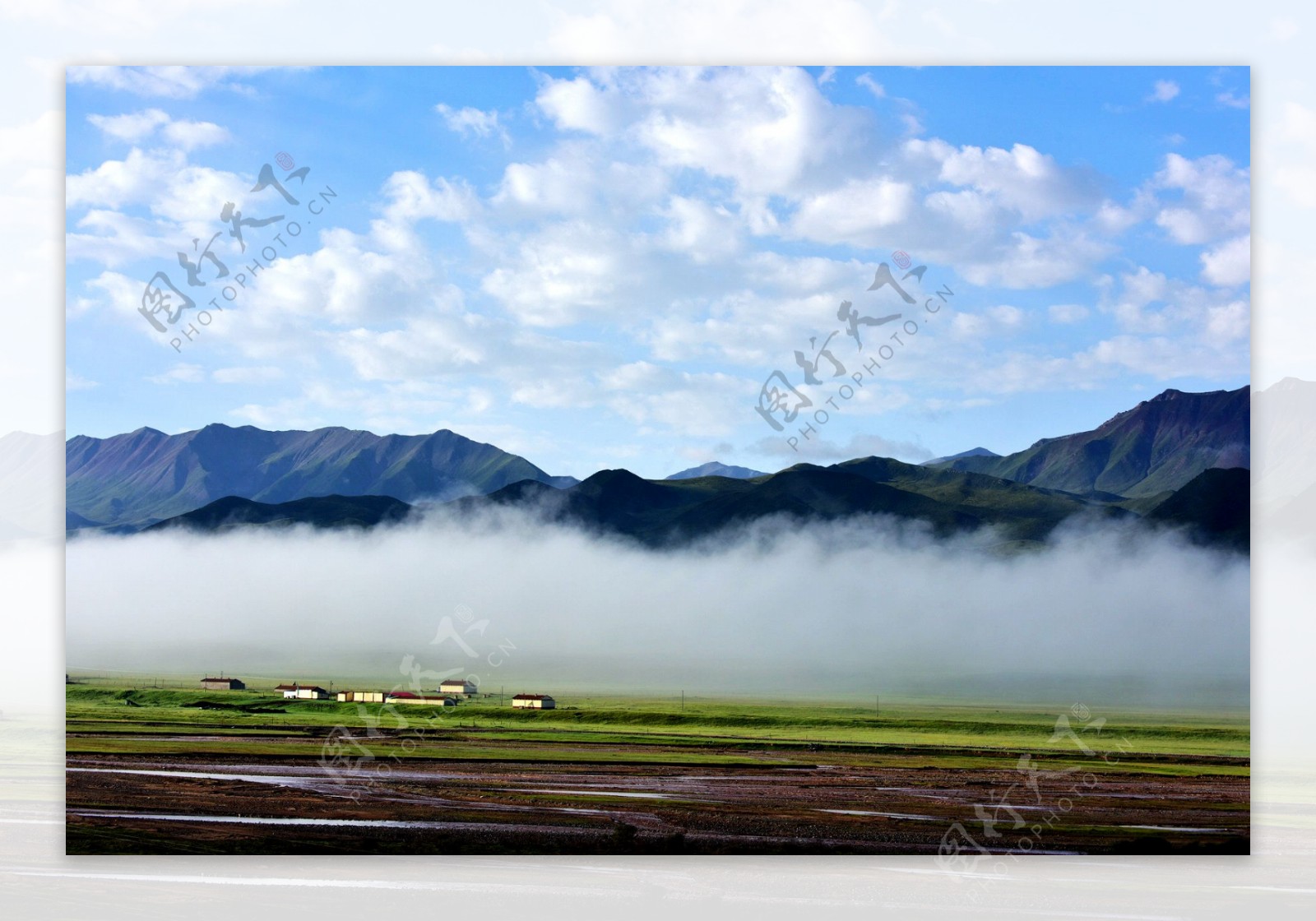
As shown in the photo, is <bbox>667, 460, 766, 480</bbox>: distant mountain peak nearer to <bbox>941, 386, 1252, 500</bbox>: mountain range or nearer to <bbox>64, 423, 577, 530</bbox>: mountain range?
<bbox>64, 423, 577, 530</bbox>: mountain range

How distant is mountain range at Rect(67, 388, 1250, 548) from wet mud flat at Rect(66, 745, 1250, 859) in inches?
88.3

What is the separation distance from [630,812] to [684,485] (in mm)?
2954

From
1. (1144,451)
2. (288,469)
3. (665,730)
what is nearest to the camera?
(1144,451)

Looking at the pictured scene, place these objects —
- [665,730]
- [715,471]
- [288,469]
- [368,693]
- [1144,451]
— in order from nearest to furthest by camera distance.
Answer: [1144,451]
[368,693]
[288,469]
[715,471]
[665,730]

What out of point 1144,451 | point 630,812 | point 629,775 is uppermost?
point 1144,451

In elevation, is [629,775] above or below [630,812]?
above

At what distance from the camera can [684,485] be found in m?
10.7

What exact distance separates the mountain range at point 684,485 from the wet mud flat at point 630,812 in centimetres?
224

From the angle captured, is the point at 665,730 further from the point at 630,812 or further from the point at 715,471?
the point at 715,471

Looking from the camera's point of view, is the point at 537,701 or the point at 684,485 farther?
the point at 684,485

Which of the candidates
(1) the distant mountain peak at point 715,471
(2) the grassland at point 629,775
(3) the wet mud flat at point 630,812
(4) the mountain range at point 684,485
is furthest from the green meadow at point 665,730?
(1) the distant mountain peak at point 715,471

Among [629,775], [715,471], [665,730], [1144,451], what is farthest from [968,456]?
[629,775]

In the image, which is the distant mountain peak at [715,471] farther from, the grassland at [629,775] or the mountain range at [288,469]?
the grassland at [629,775]

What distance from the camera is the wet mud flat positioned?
32.2 ft
